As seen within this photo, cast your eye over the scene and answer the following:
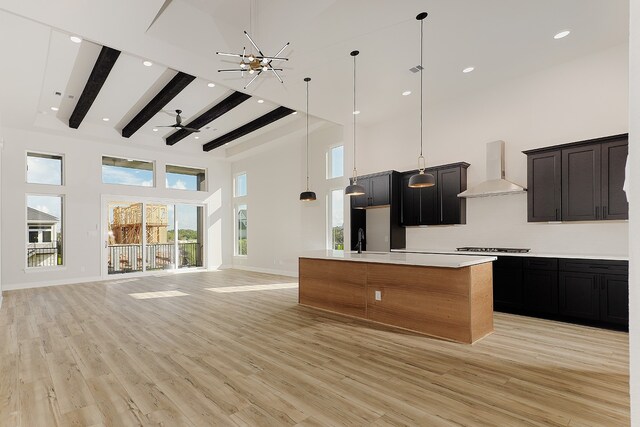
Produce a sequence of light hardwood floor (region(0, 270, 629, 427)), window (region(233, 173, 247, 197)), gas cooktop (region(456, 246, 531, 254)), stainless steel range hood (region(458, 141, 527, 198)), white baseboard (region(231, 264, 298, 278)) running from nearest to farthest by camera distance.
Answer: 1. light hardwood floor (region(0, 270, 629, 427))
2. gas cooktop (region(456, 246, 531, 254))
3. stainless steel range hood (region(458, 141, 527, 198))
4. white baseboard (region(231, 264, 298, 278))
5. window (region(233, 173, 247, 197))

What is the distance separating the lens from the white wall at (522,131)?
461 centimetres

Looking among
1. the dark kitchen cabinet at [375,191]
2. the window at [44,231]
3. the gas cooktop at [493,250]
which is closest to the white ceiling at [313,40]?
the dark kitchen cabinet at [375,191]

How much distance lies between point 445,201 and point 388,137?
7.04 feet

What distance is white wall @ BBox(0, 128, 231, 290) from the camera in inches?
295

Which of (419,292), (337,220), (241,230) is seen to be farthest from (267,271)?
(419,292)

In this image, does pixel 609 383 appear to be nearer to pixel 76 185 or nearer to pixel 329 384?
pixel 329 384

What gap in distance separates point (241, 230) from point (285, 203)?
8.54 feet

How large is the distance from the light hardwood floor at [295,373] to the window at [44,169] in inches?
178

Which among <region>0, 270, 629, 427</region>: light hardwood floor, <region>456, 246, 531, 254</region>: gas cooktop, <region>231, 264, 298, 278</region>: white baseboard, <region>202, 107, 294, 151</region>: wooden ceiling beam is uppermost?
<region>202, 107, 294, 151</region>: wooden ceiling beam

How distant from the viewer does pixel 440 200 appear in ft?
20.1

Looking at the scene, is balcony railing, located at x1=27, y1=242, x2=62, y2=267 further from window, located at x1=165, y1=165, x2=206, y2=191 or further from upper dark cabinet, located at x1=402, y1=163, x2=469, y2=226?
upper dark cabinet, located at x1=402, y1=163, x2=469, y2=226

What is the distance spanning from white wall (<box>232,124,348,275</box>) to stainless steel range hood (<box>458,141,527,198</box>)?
2.91 metres

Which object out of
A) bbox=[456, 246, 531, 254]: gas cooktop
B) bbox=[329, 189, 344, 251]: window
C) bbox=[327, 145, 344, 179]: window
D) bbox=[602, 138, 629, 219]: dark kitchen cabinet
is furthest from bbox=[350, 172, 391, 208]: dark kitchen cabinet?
bbox=[602, 138, 629, 219]: dark kitchen cabinet

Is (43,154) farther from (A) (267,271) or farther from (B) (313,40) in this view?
(B) (313,40)
